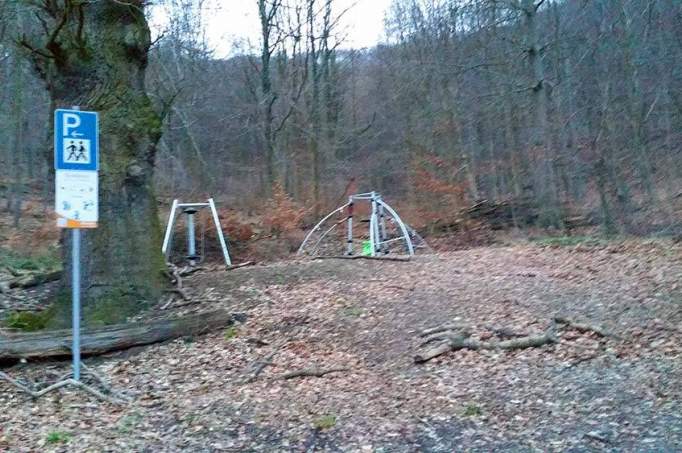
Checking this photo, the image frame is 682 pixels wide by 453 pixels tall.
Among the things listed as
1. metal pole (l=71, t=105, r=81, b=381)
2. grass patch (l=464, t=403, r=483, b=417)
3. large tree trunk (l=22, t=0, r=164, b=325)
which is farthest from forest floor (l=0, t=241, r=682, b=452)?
large tree trunk (l=22, t=0, r=164, b=325)

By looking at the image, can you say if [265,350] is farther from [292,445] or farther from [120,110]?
[120,110]

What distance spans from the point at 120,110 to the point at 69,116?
2574mm

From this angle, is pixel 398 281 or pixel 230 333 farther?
pixel 398 281

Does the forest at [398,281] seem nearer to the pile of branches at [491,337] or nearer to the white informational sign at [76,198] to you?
the pile of branches at [491,337]

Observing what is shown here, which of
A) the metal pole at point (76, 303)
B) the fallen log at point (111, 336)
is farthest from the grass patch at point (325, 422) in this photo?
the fallen log at point (111, 336)

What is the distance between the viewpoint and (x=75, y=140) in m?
7.27

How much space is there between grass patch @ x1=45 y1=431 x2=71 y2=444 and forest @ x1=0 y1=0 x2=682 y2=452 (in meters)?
0.06

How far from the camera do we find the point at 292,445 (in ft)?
19.6

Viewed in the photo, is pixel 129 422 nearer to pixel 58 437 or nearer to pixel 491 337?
pixel 58 437

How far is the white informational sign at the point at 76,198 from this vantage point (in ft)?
23.5

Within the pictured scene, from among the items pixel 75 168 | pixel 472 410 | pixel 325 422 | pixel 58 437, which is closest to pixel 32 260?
pixel 75 168

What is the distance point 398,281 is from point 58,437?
619 cm

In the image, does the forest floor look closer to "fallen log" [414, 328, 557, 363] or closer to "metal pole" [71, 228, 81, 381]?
"fallen log" [414, 328, 557, 363]

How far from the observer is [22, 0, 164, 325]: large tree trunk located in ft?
31.0
